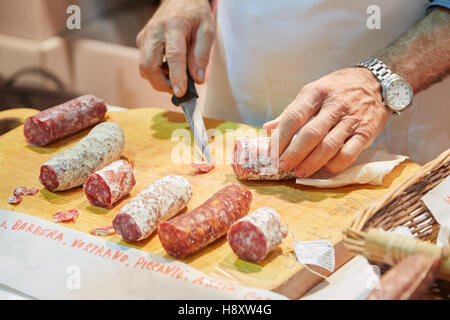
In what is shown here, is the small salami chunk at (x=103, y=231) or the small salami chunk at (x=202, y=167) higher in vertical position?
the small salami chunk at (x=202, y=167)

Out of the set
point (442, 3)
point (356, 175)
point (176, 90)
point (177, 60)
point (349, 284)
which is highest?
point (442, 3)

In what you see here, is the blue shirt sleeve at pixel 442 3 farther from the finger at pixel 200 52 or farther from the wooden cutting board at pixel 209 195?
the finger at pixel 200 52

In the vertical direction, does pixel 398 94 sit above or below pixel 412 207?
above

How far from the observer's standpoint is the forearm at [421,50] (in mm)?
2139

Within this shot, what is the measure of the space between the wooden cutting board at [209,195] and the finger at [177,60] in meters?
0.24

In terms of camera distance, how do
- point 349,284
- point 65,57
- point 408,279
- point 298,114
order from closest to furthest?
point 408,279
point 349,284
point 298,114
point 65,57

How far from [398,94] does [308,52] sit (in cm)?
53

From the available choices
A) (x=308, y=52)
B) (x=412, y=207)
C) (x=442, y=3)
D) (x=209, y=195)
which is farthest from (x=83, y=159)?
(x=442, y=3)

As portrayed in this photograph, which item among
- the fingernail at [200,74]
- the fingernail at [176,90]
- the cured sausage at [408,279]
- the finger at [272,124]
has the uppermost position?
the fingernail at [200,74]

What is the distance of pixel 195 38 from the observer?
8.47 feet

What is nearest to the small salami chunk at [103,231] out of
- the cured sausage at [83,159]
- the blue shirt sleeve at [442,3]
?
the cured sausage at [83,159]

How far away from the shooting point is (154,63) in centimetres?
251

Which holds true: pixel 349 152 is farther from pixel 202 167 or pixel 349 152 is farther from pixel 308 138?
pixel 202 167
